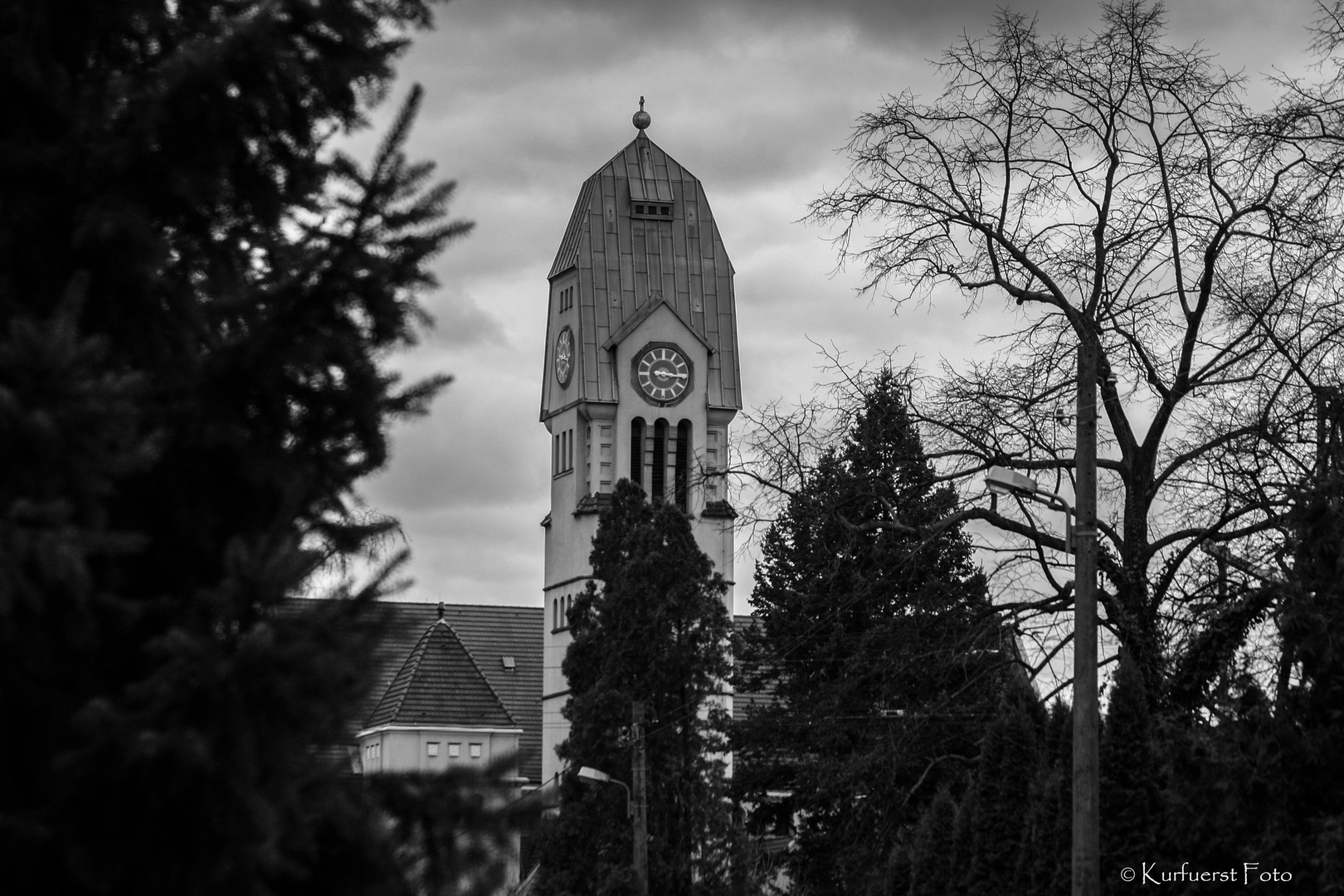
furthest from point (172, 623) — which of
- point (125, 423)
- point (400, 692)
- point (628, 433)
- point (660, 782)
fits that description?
point (628, 433)

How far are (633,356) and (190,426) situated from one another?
2536 inches

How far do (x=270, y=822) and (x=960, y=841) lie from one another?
19.9m

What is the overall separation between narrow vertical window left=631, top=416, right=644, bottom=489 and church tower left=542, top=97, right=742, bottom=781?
A: 46mm

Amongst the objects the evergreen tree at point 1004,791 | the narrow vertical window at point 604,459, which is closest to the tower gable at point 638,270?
the narrow vertical window at point 604,459

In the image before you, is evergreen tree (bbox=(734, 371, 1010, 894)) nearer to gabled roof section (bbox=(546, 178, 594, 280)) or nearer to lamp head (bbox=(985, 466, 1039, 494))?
lamp head (bbox=(985, 466, 1039, 494))

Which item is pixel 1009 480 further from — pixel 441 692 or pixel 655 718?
pixel 441 692

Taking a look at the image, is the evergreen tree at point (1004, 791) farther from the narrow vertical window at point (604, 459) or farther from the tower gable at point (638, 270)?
the tower gable at point (638, 270)

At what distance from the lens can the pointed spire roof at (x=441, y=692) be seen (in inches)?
2314

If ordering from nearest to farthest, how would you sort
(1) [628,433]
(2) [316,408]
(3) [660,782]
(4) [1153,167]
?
1. (2) [316,408]
2. (4) [1153,167]
3. (3) [660,782]
4. (1) [628,433]

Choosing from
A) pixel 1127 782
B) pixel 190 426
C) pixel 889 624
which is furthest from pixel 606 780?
pixel 190 426

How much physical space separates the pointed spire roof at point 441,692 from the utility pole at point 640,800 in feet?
82.0

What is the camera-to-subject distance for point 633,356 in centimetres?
6969

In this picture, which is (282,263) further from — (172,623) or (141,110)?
(172,623)

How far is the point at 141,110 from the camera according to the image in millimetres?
5398
